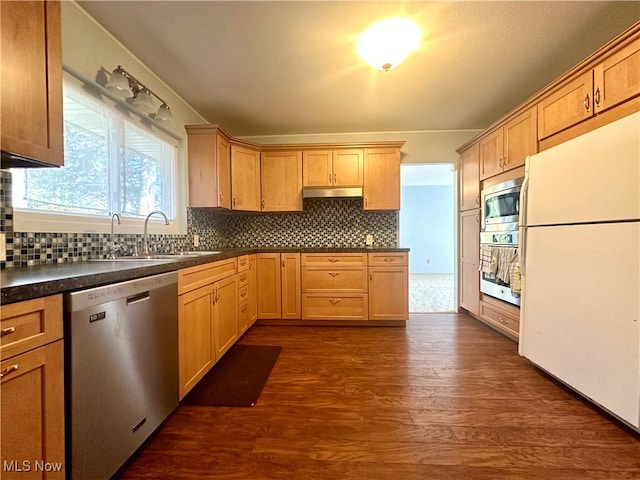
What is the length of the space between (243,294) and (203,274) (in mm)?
926

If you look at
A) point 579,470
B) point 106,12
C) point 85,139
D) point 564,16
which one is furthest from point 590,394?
point 106,12

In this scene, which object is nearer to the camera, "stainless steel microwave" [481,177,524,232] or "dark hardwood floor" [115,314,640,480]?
"dark hardwood floor" [115,314,640,480]

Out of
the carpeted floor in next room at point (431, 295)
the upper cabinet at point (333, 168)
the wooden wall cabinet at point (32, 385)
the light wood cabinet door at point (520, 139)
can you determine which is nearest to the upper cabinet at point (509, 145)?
the light wood cabinet door at point (520, 139)

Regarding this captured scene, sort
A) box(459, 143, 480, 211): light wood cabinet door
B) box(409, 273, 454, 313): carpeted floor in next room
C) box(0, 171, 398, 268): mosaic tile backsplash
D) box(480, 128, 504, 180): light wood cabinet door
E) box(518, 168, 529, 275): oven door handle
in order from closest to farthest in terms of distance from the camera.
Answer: box(518, 168, 529, 275): oven door handle
box(480, 128, 504, 180): light wood cabinet door
box(459, 143, 480, 211): light wood cabinet door
box(0, 171, 398, 268): mosaic tile backsplash
box(409, 273, 454, 313): carpeted floor in next room

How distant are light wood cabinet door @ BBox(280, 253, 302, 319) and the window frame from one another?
1152 mm

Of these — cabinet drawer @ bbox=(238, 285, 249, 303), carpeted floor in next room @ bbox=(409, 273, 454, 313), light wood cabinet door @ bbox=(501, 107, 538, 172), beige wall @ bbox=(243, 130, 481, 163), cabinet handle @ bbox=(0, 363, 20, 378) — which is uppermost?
beige wall @ bbox=(243, 130, 481, 163)

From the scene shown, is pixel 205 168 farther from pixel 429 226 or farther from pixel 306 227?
pixel 429 226

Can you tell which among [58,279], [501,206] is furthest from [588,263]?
[58,279]

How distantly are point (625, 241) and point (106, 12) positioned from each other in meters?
3.16

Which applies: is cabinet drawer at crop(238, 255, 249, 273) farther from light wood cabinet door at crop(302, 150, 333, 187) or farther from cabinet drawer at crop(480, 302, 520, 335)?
cabinet drawer at crop(480, 302, 520, 335)

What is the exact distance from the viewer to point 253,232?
12.3 ft

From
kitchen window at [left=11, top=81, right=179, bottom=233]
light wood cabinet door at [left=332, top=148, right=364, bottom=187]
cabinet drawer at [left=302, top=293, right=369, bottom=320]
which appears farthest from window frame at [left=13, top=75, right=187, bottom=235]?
light wood cabinet door at [left=332, top=148, right=364, bottom=187]

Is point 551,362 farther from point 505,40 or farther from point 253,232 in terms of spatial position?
point 253,232

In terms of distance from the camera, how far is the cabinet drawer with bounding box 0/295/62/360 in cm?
73
